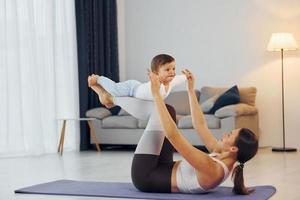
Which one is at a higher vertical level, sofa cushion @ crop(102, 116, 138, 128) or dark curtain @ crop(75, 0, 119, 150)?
dark curtain @ crop(75, 0, 119, 150)

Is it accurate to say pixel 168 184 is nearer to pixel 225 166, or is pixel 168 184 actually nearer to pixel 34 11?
pixel 225 166

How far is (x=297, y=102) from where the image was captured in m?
8.30

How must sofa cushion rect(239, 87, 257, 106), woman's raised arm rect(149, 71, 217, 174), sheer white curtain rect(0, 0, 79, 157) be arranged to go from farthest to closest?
sofa cushion rect(239, 87, 257, 106) < sheer white curtain rect(0, 0, 79, 157) < woman's raised arm rect(149, 71, 217, 174)

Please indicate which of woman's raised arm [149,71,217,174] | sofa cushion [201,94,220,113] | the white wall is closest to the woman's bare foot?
woman's raised arm [149,71,217,174]

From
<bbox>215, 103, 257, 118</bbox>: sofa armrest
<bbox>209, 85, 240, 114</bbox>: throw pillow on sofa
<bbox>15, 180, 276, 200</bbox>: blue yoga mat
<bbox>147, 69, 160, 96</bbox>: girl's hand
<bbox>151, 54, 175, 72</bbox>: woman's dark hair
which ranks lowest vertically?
<bbox>15, 180, 276, 200</bbox>: blue yoga mat

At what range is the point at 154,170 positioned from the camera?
4078 mm

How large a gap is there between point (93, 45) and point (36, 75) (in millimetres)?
1160

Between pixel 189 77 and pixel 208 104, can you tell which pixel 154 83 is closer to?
pixel 189 77

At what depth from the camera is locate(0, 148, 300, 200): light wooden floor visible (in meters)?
4.68

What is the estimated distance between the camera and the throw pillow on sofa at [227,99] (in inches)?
313

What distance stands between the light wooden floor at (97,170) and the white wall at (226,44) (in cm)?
65

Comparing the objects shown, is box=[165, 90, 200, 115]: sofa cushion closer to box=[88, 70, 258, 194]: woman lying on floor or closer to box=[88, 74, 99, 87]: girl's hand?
box=[88, 70, 258, 194]: woman lying on floor

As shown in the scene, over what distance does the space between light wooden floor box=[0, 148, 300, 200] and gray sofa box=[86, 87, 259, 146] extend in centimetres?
36

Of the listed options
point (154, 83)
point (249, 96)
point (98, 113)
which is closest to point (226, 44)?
point (249, 96)
